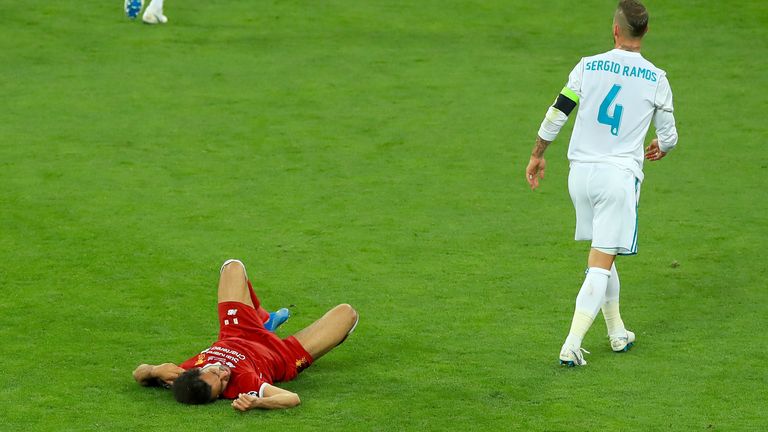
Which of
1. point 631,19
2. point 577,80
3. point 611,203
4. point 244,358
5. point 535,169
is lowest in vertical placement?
point 244,358

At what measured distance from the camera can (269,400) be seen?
6.16 metres

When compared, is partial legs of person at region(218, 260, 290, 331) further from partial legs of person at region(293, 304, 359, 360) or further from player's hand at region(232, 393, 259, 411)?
player's hand at region(232, 393, 259, 411)

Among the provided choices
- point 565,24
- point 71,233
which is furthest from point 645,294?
point 565,24

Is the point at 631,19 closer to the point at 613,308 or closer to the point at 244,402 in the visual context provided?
the point at 613,308

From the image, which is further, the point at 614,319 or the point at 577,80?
the point at 614,319

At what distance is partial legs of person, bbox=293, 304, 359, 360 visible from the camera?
269 inches

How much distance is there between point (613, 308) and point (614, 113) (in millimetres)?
1123

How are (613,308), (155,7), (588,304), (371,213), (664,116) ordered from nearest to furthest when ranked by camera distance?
(588,304) < (664,116) < (613,308) < (371,213) < (155,7)

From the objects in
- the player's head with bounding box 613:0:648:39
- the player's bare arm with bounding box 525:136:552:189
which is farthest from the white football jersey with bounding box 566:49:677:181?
the player's bare arm with bounding box 525:136:552:189

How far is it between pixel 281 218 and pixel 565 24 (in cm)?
796

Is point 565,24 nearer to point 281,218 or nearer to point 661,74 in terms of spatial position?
point 281,218

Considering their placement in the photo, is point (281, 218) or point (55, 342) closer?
point (55, 342)

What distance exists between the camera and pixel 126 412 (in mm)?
6211

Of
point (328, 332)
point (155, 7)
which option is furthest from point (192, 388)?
point (155, 7)
